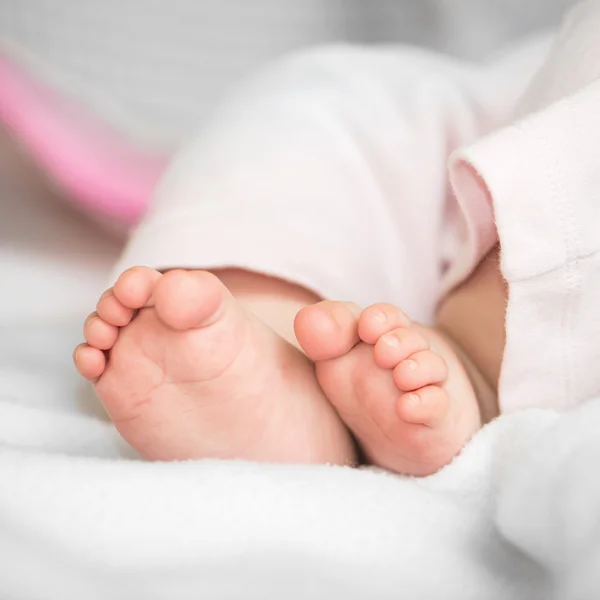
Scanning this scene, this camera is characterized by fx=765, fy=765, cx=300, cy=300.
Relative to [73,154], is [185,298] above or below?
above

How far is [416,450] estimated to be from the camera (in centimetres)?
41

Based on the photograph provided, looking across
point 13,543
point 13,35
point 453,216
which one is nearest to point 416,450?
point 13,543

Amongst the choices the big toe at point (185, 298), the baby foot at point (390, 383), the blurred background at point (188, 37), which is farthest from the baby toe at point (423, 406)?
the blurred background at point (188, 37)

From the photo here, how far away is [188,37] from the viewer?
109cm

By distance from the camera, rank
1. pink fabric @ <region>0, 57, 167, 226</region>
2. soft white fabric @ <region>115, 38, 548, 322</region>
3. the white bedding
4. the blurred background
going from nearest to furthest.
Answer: the white bedding
soft white fabric @ <region>115, 38, 548, 322</region>
pink fabric @ <region>0, 57, 167, 226</region>
the blurred background

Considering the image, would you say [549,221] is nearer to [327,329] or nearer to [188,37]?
[327,329]

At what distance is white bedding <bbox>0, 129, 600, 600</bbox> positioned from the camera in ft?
1.08

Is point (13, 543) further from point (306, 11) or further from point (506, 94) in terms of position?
point (306, 11)

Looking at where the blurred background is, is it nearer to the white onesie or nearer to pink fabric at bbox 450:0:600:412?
the white onesie

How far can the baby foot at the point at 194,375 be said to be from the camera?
386 mm

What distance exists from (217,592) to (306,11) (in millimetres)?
972

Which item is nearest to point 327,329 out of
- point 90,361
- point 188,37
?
point 90,361

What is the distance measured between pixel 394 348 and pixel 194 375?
0.10m

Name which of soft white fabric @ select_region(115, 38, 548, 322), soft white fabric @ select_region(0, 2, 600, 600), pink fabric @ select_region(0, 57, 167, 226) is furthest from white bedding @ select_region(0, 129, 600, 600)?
pink fabric @ select_region(0, 57, 167, 226)
